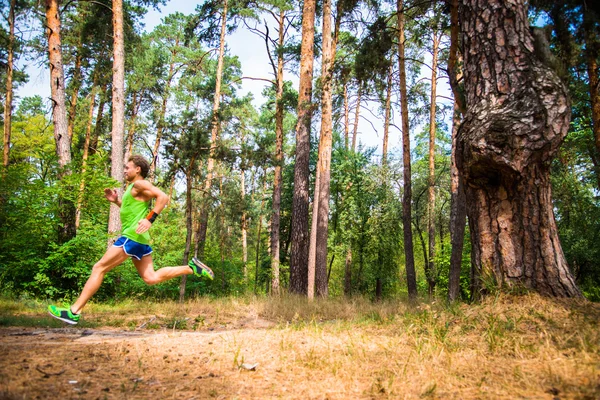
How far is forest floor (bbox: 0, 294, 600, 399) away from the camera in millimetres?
2346

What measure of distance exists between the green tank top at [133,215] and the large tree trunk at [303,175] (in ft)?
23.7

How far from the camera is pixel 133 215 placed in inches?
174

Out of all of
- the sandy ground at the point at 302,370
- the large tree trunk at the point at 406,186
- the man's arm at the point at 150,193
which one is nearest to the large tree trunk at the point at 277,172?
the large tree trunk at the point at 406,186

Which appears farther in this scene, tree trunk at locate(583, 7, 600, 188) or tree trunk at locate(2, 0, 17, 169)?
tree trunk at locate(2, 0, 17, 169)

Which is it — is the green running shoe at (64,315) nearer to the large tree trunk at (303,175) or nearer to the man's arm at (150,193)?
the man's arm at (150,193)

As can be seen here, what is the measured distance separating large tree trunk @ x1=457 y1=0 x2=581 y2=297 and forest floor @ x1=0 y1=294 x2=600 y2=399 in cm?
40

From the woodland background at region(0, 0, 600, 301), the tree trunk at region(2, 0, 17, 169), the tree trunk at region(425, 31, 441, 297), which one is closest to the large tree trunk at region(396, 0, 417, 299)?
the woodland background at region(0, 0, 600, 301)

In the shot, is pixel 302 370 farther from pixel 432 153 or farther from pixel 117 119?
pixel 432 153

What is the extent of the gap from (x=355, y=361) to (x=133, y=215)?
309 centimetres

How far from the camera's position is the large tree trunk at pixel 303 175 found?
11.4m

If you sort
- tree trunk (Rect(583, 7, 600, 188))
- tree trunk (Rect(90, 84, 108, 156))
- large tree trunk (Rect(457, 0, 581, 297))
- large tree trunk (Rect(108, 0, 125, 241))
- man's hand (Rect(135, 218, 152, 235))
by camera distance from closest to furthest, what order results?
large tree trunk (Rect(457, 0, 581, 297))
man's hand (Rect(135, 218, 152, 235))
tree trunk (Rect(583, 7, 600, 188))
large tree trunk (Rect(108, 0, 125, 241))
tree trunk (Rect(90, 84, 108, 156))

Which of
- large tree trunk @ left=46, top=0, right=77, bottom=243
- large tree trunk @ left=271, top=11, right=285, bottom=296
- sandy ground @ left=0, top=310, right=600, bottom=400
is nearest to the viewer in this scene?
sandy ground @ left=0, top=310, right=600, bottom=400

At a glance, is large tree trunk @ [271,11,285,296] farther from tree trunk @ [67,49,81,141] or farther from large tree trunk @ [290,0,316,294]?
tree trunk @ [67,49,81,141]

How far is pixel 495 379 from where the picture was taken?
8.02 feet
